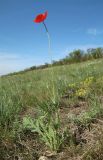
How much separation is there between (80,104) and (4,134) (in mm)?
1484

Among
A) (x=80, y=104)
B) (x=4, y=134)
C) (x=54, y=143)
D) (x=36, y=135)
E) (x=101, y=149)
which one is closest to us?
(x=101, y=149)

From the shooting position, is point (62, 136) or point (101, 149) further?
point (62, 136)

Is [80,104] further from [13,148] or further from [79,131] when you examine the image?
[13,148]

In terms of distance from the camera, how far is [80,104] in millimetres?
3615

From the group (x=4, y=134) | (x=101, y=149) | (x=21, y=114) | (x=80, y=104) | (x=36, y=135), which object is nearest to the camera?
(x=101, y=149)

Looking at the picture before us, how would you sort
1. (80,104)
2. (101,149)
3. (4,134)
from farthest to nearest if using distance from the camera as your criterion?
1. (80,104)
2. (4,134)
3. (101,149)

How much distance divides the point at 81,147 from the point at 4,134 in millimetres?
755

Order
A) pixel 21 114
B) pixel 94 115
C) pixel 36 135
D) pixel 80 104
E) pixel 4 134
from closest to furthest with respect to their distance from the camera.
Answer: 1. pixel 4 134
2. pixel 36 135
3. pixel 94 115
4. pixel 21 114
5. pixel 80 104

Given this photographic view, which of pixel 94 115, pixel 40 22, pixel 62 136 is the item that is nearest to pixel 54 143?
pixel 62 136

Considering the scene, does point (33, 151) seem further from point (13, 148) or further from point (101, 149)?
point (101, 149)

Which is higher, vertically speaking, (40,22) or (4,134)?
(40,22)

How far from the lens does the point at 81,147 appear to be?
225 cm

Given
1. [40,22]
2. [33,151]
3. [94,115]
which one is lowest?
[33,151]

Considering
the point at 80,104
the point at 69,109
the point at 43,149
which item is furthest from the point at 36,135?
the point at 80,104
